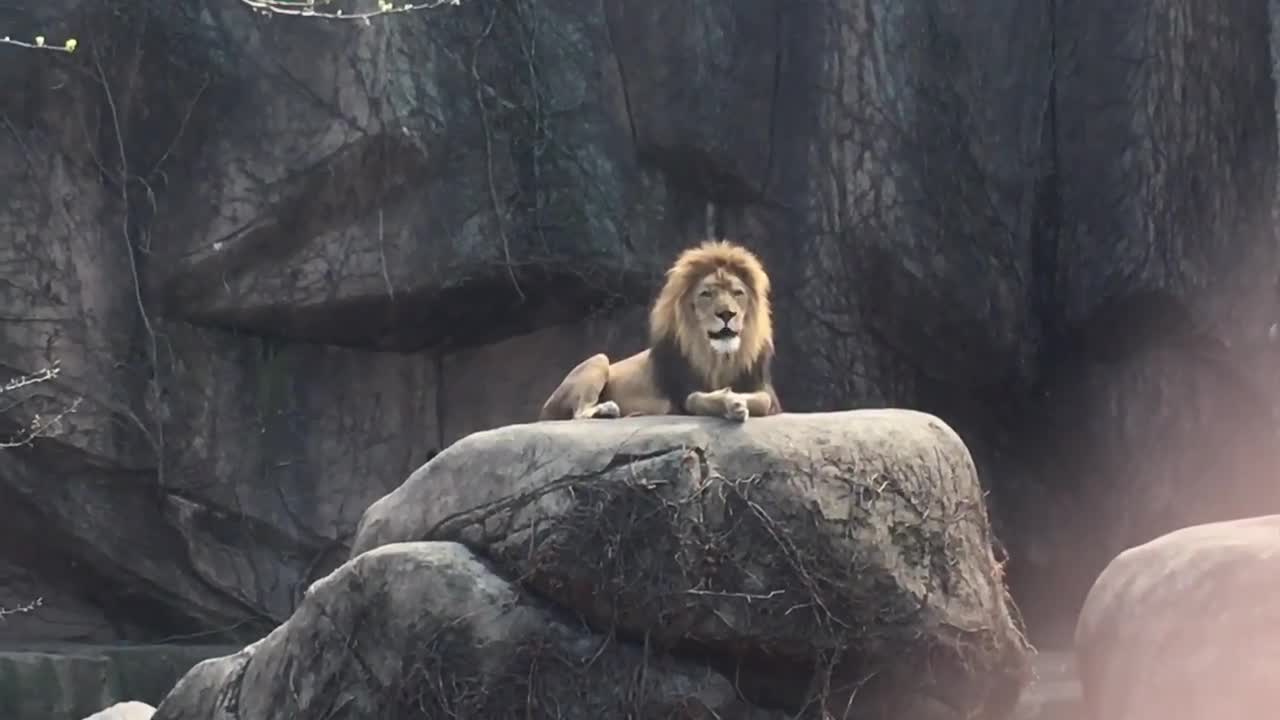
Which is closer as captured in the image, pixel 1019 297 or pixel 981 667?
pixel 981 667

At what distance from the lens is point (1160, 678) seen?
195 inches

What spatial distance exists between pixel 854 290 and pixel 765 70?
56.9 inches

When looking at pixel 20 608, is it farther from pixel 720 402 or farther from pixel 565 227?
pixel 720 402

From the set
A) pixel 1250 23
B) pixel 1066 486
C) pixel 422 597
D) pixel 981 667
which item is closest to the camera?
pixel 422 597

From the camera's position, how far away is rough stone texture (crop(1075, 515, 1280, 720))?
15.0 feet

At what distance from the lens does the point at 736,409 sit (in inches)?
197

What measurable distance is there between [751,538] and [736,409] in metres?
0.47

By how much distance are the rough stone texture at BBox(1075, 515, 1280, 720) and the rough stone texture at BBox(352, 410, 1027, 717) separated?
1.71 feet

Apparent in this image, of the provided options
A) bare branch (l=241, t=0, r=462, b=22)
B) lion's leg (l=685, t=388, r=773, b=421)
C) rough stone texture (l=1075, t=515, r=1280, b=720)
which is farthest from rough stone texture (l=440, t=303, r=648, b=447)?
rough stone texture (l=1075, t=515, r=1280, b=720)

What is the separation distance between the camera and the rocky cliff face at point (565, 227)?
345 inches

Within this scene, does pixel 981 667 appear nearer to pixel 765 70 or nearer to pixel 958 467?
pixel 958 467

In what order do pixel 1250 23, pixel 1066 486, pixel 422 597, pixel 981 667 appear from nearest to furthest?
pixel 422 597 → pixel 981 667 → pixel 1250 23 → pixel 1066 486

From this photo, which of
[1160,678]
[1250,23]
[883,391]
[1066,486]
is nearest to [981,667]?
[1160,678]

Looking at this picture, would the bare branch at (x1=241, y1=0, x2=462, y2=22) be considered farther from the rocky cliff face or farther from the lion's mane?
the lion's mane
